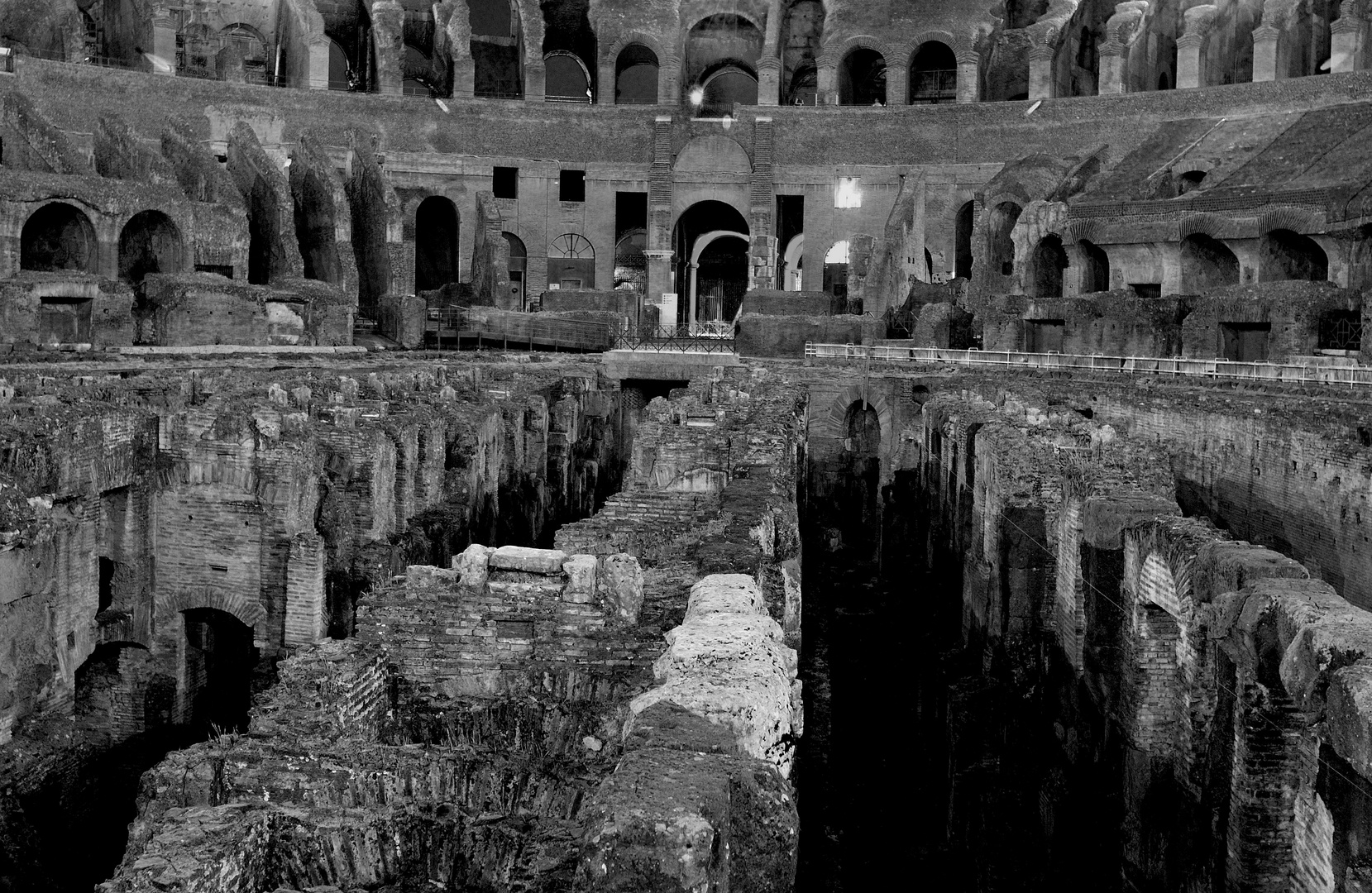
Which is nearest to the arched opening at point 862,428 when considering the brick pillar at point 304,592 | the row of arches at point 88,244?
the row of arches at point 88,244

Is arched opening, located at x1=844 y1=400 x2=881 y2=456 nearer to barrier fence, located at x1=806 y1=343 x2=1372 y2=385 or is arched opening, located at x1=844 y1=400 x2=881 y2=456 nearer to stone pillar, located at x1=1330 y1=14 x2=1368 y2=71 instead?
barrier fence, located at x1=806 y1=343 x2=1372 y2=385

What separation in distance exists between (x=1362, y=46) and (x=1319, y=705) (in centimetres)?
4859

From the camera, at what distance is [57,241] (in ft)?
118

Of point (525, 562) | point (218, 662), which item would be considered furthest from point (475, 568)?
point (218, 662)

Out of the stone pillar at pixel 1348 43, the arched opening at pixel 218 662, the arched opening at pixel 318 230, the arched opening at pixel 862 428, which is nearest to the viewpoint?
the arched opening at pixel 218 662

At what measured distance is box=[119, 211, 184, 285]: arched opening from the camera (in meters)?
37.3

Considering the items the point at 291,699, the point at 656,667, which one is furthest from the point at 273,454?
the point at 656,667

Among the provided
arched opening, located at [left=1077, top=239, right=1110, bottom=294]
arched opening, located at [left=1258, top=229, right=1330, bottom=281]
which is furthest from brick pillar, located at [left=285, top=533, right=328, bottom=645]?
arched opening, located at [left=1077, top=239, right=1110, bottom=294]

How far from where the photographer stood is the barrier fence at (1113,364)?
2548 centimetres

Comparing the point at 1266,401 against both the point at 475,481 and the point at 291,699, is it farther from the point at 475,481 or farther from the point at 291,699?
the point at 291,699

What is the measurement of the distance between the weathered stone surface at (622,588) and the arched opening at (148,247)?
109 ft

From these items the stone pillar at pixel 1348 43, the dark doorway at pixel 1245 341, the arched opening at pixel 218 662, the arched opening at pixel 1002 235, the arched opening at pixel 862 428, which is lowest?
the arched opening at pixel 218 662

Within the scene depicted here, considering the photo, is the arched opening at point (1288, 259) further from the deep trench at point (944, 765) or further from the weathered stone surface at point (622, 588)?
the weathered stone surface at point (622, 588)

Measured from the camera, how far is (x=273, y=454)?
11766 mm
